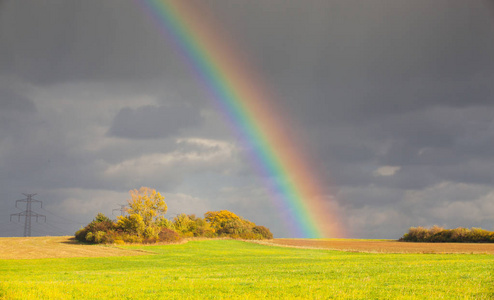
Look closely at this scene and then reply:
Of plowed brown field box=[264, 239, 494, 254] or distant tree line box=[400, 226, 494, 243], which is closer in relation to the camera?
plowed brown field box=[264, 239, 494, 254]

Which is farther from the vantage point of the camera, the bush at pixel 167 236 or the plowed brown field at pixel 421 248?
the bush at pixel 167 236

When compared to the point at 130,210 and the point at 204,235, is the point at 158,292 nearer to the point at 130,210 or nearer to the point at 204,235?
the point at 130,210

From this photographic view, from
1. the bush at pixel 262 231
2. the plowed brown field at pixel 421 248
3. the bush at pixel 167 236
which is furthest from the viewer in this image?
the bush at pixel 262 231

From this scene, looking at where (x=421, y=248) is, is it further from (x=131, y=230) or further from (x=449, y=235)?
(x=131, y=230)

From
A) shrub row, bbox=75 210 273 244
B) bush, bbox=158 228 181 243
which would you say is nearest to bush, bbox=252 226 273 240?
shrub row, bbox=75 210 273 244

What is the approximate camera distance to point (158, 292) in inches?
910

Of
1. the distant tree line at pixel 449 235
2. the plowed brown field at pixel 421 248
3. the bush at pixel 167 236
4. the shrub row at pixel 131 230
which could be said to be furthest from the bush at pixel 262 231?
the bush at pixel 167 236

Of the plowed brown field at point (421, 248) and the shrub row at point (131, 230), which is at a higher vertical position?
the shrub row at point (131, 230)

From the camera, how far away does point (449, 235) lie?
136m

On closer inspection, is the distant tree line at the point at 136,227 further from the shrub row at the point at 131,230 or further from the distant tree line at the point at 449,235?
the distant tree line at the point at 449,235

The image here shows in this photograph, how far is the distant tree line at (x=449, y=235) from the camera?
127125mm

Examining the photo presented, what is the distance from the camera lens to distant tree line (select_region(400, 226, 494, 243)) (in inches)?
5005

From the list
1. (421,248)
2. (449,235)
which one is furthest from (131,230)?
(449,235)

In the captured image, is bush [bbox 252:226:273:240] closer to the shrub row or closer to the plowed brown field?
the shrub row
